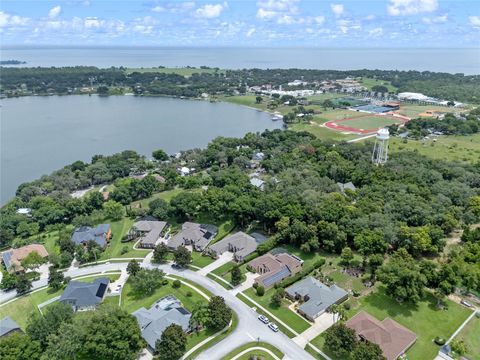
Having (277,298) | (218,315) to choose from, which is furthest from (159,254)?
(277,298)

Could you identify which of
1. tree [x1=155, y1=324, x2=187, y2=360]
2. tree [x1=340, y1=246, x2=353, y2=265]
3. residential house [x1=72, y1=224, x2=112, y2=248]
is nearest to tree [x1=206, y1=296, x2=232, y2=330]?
tree [x1=155, y1=324, x2=187, y2=360]

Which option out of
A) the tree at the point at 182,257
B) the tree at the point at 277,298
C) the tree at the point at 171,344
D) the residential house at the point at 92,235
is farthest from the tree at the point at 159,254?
the tree at the point at 277,298

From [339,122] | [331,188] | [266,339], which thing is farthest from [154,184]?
[339,122]

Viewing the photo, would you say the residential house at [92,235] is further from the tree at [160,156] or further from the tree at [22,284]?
the tree at [160,156]

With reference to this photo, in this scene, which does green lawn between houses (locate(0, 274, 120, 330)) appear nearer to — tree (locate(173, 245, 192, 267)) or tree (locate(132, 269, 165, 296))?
tree (locate(132, 269, 165, 296))

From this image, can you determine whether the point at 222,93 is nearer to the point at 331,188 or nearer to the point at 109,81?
the point at 109,81
